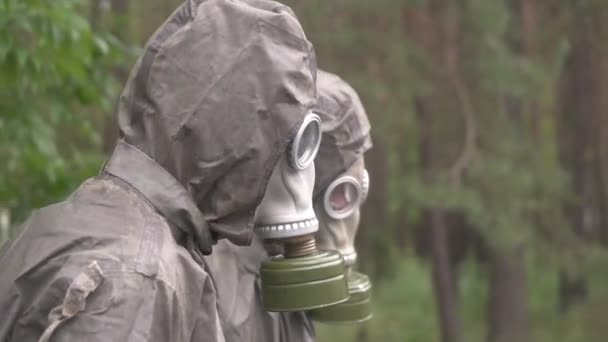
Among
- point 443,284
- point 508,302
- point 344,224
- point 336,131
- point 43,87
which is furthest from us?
point 508,302

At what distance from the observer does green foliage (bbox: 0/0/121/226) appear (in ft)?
13.1

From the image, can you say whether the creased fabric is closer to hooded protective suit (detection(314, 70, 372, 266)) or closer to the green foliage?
hooded protective suit (detection(314, 70, 372, 266))

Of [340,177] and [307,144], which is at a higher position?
[307,144]

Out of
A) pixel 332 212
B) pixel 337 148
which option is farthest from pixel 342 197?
pixel 337 148

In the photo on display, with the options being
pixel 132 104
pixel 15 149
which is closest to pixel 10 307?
pixel 132 104

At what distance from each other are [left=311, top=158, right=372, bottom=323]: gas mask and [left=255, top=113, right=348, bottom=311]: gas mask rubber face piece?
715 millimetres

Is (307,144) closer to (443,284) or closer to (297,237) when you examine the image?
(297,237)

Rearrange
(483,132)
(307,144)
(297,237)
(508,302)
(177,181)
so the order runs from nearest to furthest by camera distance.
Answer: (177,181)
(307,144)
(297,237)
(483,132)
(508,302)

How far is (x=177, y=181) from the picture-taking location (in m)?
2.10

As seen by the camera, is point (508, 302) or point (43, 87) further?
point (508, 302)

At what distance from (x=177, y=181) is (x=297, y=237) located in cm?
45

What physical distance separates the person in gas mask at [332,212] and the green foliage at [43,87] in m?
1.16

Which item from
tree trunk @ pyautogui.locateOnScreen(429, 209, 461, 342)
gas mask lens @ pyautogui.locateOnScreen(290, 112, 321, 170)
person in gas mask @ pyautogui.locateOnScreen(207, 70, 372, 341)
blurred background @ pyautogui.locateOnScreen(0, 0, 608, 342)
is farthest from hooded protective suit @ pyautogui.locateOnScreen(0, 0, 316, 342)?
tree trunk @ pyautogui.locateOnScreen(429, 209, 461, 342)

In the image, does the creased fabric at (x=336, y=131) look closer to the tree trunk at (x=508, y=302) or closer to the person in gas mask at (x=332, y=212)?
the person in gas mask at (x=332, y=212)
